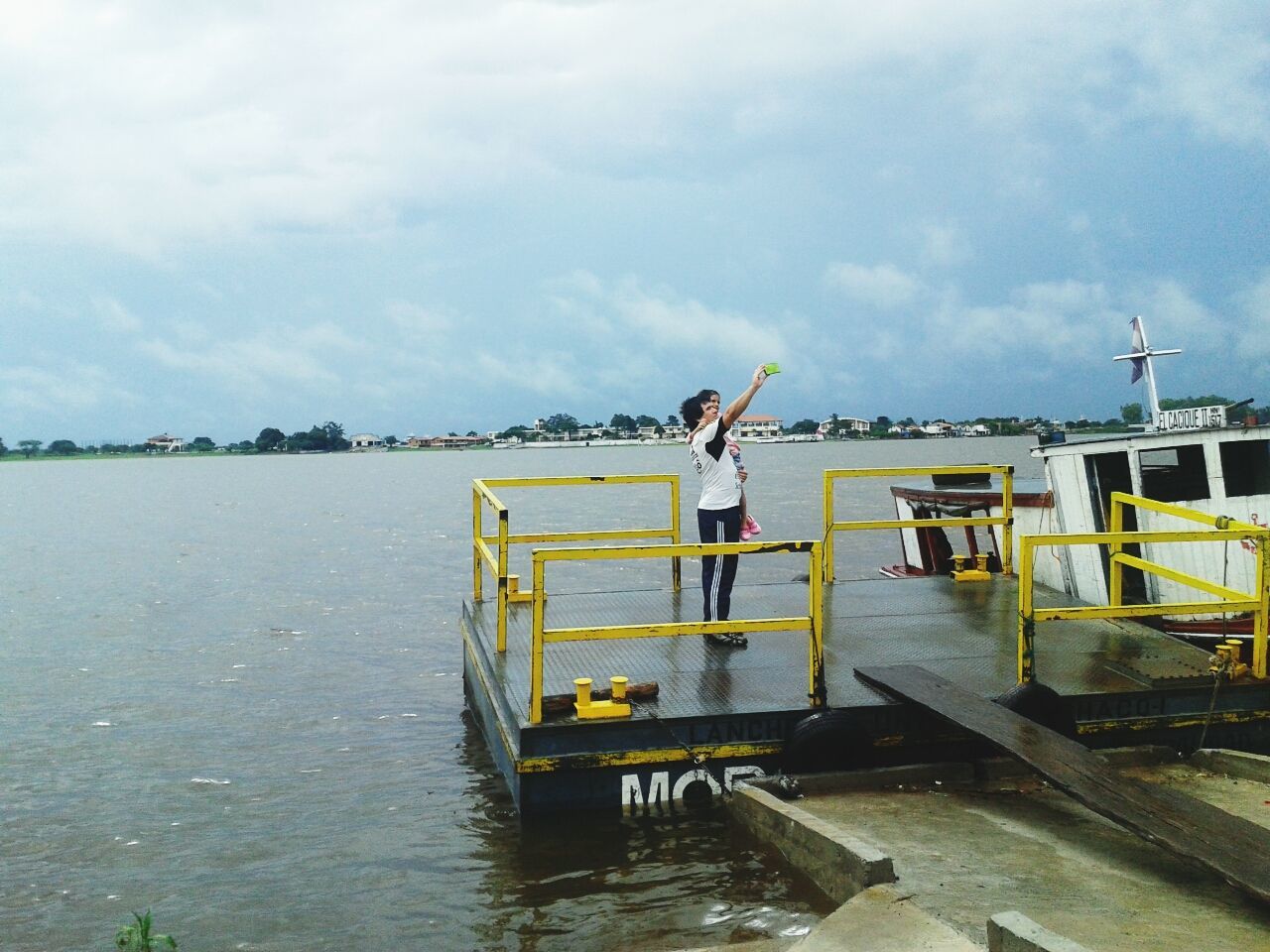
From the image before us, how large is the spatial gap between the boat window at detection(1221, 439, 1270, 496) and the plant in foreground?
30.2 ft

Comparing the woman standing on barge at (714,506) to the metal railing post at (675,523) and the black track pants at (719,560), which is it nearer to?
the black track pants at (719,560)

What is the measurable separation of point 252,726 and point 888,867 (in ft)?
26.6

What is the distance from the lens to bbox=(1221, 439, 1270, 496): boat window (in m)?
9.77

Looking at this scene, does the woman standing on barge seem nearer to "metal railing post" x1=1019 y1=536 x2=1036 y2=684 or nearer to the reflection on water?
the reflection on water

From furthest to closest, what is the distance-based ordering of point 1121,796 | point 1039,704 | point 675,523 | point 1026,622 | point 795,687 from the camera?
point 675,523 < point 795,687 < point 1026,622 < point 1039,704 < point 1121,796

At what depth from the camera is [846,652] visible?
801 cm

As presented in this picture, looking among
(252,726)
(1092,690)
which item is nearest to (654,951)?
(1092,690)

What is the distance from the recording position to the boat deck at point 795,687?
6.52m

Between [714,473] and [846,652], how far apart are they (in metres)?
1.66

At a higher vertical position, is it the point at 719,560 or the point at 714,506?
the point at 714,506

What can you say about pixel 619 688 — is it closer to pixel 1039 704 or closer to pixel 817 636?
pixel 817 636

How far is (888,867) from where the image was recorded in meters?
4.93

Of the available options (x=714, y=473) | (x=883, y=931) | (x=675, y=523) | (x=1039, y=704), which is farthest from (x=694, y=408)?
(x=883, y=931)

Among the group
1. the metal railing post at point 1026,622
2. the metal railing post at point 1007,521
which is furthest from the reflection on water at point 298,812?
the metal railing post at point 1007,521
